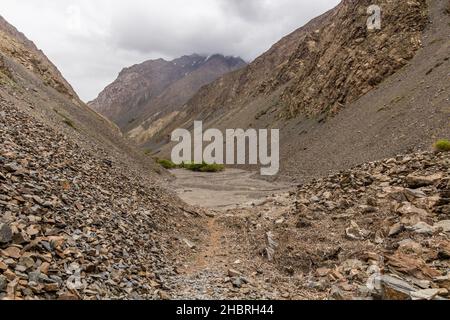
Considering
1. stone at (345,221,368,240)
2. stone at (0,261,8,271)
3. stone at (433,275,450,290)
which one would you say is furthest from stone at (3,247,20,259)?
stone at (345,221,368,240)

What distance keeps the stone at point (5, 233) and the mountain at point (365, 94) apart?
112ft

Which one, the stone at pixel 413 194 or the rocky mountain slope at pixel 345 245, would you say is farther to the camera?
the stone at pixel 413 194

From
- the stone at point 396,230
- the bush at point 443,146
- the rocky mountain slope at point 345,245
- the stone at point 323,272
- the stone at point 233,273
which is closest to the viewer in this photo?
the rocky mountain slope at point 345,245

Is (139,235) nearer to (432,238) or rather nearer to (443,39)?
(432,238)

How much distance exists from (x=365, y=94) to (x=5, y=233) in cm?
6023

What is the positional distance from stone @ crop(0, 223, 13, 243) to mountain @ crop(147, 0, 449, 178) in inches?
1343

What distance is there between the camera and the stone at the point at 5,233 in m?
7.05

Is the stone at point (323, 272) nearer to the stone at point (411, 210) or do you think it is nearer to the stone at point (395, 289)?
the stone at point (395, 289)

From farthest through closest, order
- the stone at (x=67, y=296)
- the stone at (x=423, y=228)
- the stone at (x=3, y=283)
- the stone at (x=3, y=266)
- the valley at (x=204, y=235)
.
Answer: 1. the stone at (x=423, y=228)
2. the valley at (x=204, y=235)
3. the stone at (x=67, y=296)
4. the stone at (x=3, y=266)
5. the stone at (x=3, y=283)

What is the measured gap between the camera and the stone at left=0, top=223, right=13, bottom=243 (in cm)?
705

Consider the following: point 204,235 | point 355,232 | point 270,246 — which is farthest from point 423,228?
point 204,235

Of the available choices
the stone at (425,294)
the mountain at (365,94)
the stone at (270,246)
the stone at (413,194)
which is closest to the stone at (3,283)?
the stone at (425,294)
